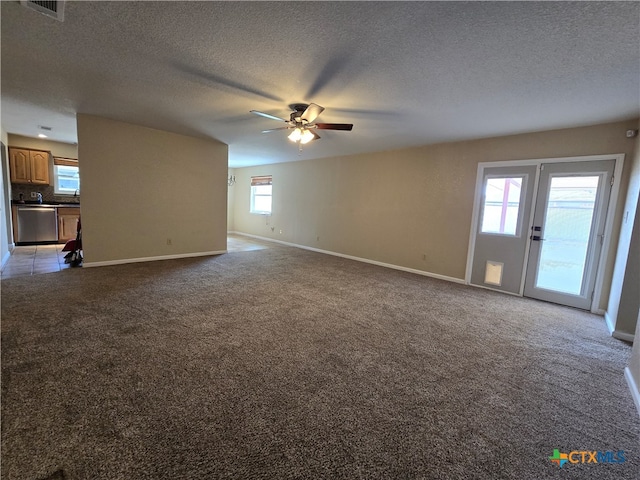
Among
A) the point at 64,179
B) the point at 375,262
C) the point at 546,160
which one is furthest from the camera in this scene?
the point at 64,179

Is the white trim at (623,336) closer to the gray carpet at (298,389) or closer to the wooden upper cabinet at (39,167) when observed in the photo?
the gray carpet at (298,389)

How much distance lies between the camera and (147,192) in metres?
5.12

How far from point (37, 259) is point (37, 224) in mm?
1998

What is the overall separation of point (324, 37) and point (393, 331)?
262 centimetres

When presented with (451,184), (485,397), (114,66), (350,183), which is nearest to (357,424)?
(485,397)

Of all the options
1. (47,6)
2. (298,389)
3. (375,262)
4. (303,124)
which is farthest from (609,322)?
(47,6)

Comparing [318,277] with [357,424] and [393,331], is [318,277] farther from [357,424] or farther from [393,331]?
[357,424]

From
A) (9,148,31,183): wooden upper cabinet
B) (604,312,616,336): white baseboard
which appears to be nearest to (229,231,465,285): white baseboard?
(604,312,616,336): white baseboard

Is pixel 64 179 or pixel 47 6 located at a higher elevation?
pixel 47 6

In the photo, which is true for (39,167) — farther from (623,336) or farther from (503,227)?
(623,336)

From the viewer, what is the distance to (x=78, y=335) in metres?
2.45

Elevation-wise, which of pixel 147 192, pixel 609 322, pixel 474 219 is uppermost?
pixel 147 192

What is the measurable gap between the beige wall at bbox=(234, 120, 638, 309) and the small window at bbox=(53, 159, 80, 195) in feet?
17.2

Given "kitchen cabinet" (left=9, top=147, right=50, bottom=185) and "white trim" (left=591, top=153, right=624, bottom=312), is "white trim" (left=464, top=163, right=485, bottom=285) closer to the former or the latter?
"white trim" (left=591, top=153, right=624, bottom=312)
